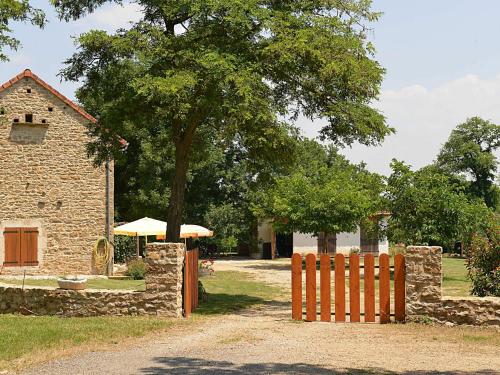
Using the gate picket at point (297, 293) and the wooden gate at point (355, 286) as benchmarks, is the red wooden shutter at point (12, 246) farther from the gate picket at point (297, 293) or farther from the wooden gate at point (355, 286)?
the wooden gate at point (355, 286)

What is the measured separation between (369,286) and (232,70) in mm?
5315

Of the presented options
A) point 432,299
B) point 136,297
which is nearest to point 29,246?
point 136,297

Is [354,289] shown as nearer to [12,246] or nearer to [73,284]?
[73,284]

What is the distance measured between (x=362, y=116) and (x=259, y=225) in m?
32.2

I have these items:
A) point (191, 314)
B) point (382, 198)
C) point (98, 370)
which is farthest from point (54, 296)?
point (382, 198)

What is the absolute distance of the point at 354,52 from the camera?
15383 millimetres

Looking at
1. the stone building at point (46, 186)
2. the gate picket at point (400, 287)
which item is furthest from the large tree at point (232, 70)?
the stone building at point (46, 186)

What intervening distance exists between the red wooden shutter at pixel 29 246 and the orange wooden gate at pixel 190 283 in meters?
12.3

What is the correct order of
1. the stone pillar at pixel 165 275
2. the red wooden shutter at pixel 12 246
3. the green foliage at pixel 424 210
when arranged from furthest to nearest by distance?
the red wooden shutter at pixel 12 246
the green foliage at pixel 424 210
the stone pillar at pixel 165 275

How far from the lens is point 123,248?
3309 centimetres

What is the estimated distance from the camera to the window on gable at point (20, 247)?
25.5 metres

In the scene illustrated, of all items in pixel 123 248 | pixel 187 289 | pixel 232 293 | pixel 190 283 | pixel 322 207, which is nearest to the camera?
pixel 187 289

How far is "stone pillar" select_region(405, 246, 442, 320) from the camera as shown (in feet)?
39.3

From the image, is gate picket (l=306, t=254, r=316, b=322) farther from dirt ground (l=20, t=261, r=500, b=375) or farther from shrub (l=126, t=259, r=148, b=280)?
shrub (l=126, t=259, r=148, b=280)
